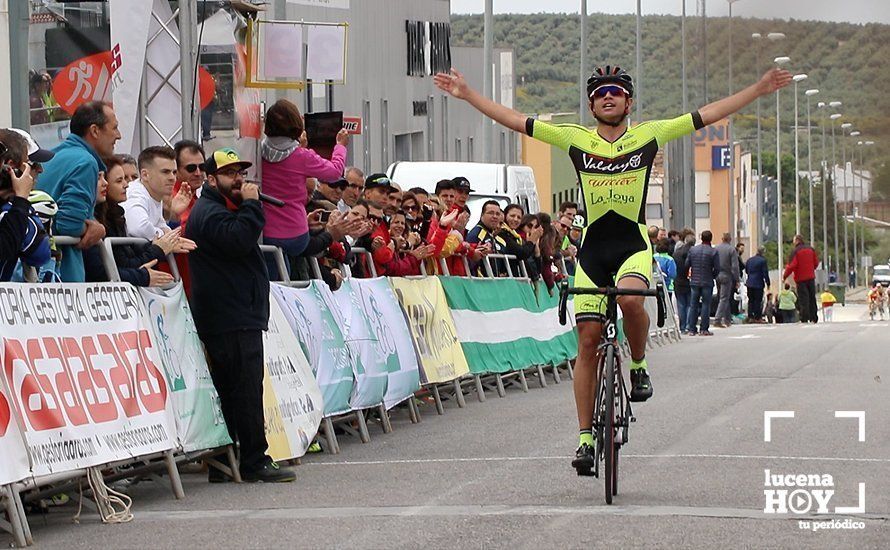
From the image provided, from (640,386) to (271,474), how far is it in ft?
7.78

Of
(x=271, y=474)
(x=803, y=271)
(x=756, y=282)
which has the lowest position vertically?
(x=756, y=282)

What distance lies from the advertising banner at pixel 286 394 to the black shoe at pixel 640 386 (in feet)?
8.24

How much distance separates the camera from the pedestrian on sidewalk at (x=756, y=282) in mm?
46825

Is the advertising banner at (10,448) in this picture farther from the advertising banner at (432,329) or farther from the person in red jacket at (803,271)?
the person in red jacket at (803,271)

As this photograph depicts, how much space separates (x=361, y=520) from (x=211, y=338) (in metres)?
2.65

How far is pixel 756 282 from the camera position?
4716 centimetres

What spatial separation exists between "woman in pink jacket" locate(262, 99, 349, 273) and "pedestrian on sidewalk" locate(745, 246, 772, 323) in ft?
111

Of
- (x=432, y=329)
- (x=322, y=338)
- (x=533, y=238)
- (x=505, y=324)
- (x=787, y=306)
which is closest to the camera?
(x=322, y=338)

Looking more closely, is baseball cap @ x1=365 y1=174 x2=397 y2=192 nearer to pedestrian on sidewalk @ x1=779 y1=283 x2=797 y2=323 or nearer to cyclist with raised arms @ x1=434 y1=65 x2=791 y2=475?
cyclist with raised arms @ x1=434 y1=65 x2=791 y2=475

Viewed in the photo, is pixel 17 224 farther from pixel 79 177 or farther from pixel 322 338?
pixel 322 338

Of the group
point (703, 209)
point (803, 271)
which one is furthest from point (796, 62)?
point (703, 209)

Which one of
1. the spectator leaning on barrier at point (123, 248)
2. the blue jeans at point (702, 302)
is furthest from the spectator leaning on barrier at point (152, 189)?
the blue jeans at point (702, 302)

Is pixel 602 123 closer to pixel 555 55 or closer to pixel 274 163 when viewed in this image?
pixel 274 163

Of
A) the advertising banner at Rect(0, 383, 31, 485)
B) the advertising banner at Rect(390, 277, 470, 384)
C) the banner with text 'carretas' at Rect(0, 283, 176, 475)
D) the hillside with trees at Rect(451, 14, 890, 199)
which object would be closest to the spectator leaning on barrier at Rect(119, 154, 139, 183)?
the banner with text 'carretas' at Rect(0, 283, 176, 475)
